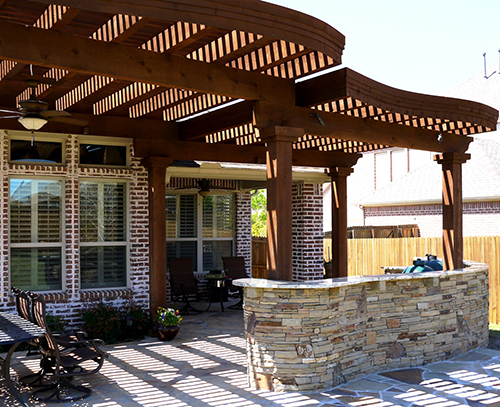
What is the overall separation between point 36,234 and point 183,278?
373cm

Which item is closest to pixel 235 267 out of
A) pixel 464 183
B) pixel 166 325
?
pixel 166 325

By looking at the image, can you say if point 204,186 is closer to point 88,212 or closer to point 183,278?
point 183,278

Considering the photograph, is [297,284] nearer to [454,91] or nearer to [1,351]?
[1,351]

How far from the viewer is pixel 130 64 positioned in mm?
5117

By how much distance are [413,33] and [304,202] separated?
4134 centimetres

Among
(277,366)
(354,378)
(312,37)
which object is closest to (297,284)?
(277,366)

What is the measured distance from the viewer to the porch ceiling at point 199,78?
4.63m

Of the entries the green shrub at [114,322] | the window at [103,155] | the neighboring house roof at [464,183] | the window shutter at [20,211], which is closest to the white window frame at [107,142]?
the window at [103,155]

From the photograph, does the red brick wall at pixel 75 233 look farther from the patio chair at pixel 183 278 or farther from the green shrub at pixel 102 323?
the patio chair at pixel 183 278

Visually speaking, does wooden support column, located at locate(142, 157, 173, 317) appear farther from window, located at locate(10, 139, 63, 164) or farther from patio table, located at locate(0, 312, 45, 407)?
patio table, located at locate(0, 312, 45, 407)

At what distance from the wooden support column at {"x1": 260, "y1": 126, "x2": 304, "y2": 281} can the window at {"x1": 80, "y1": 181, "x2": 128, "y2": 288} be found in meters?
3.66

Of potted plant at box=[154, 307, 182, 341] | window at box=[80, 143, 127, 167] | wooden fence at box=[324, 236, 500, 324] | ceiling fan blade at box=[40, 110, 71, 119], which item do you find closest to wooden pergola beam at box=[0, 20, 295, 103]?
ceiling fan blade at box=[40, 110, 71, 119]

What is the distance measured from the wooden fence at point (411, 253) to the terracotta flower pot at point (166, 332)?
567 cm

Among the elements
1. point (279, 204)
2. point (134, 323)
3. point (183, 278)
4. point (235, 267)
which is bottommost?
point (134, 323)
